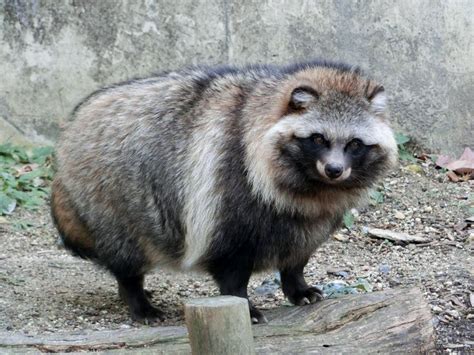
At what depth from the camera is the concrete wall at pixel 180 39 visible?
859 cm

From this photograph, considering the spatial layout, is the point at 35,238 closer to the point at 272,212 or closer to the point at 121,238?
the point at 121,238

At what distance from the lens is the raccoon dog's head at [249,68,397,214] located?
16.3 feet

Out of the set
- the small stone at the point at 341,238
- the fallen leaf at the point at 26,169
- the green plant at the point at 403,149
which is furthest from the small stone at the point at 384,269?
the fallen leaf at the point at 26,169

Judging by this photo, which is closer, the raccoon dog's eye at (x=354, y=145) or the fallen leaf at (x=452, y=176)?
the raccoon dog's eye at (x=354, y=145)

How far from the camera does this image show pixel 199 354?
4043 millimetres

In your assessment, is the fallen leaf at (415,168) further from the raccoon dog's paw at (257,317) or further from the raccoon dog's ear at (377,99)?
the raccoon dog's paw at (257,317)

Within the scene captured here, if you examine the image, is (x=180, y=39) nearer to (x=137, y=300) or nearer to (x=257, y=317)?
(x=137, y=300)

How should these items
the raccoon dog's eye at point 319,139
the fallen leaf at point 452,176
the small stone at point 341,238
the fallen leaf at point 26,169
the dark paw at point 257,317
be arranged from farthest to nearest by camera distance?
the fallen leaf at point 452,176 < the fallen leaf at point 26,169 < the small stone at point 341,238 < the dark paw at point 257,317 < the raccoon dog's eye at point 319,139

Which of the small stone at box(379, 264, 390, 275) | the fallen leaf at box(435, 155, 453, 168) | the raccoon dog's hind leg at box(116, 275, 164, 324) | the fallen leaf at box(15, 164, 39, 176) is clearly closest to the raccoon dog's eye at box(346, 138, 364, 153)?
the raccoon dog's hind leg at box(116, 275, 164, 324)

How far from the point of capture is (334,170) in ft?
15.9

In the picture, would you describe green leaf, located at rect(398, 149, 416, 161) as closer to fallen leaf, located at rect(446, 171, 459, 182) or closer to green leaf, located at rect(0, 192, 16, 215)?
fallen leaf, located at rect(446, 171, 459, 182)

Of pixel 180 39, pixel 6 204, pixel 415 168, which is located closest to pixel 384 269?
pixel 415 168

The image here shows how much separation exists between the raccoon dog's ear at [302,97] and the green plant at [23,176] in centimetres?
366

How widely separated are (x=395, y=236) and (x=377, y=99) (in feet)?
8.52
